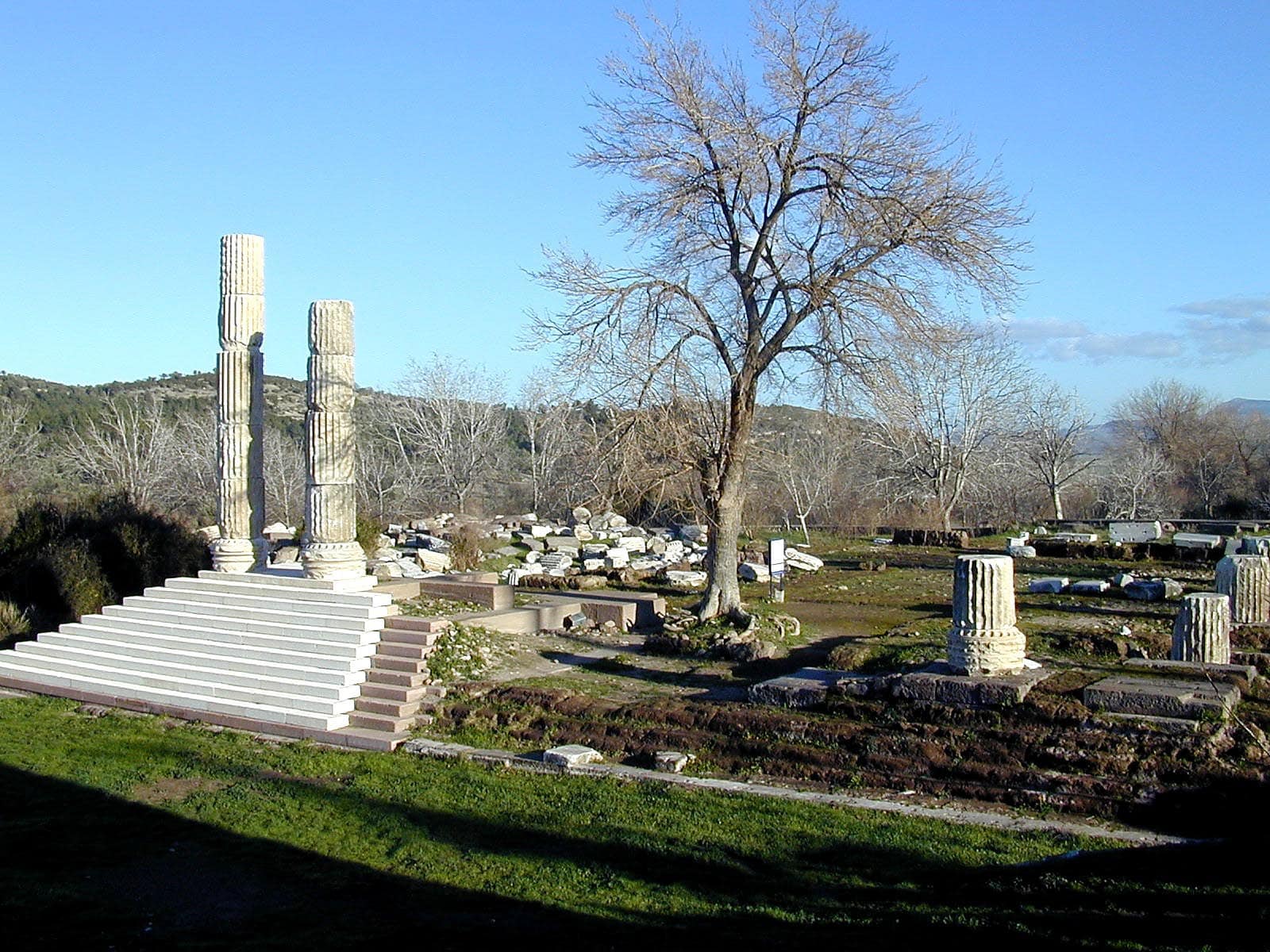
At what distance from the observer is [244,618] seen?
45.9 feet

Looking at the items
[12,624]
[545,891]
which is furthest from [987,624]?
[12,624]

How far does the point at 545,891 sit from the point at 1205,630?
854cm

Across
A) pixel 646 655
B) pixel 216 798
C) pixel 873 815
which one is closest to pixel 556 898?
pixel 873 815

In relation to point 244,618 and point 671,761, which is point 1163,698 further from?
point 244,618

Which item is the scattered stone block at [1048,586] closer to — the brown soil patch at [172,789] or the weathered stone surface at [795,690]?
the weathered stone surface at [795,690]

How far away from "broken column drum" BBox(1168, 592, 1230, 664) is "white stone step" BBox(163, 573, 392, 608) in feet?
29.9

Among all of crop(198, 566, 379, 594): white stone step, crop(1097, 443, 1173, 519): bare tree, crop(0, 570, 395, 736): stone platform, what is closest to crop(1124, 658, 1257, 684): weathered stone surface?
crop(0, 570, 395, 736): stone platform

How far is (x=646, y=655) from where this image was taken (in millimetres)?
15852

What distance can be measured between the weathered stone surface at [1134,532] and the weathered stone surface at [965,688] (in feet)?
68.6

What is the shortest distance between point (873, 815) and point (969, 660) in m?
2.93

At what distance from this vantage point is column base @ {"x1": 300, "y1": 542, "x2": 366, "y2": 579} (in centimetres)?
1441

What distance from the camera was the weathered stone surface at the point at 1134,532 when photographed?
2969 cm

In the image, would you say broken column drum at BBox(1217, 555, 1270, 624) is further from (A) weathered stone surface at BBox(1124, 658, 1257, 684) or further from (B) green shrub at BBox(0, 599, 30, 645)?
(B) green shrub at BBox(0, 599, 30, 645)

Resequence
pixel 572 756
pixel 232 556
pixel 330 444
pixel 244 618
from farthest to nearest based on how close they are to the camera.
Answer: pixel 232 556 < pixel 330 444 < pixel 244 618 < pixel 572 756
